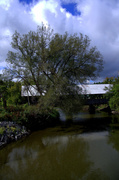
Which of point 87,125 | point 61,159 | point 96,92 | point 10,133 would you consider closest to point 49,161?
point 61,159

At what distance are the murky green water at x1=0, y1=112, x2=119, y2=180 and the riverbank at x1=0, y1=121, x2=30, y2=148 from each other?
0.49 metres

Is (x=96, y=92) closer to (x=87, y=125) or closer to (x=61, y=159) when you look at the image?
(x=87, y=125)

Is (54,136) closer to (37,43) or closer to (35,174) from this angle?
(35,174)

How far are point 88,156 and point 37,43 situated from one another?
37.8ft

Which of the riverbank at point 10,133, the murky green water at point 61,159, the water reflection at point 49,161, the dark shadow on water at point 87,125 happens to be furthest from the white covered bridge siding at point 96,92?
the water reflection at point 49,161

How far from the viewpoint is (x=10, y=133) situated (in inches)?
366

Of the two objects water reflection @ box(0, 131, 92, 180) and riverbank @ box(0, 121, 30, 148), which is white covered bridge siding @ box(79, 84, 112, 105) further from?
water reflection @ box(0, 131, 92, 180)

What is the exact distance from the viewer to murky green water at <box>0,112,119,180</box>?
5.16 meters

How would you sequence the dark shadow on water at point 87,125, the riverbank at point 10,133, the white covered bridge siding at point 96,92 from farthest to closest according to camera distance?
the white covered bridge siding at point 96,92, the dark shadow on water at point 87,125, the riverbank at point 10,133

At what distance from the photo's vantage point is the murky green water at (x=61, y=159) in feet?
16.9

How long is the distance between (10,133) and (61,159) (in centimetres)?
432

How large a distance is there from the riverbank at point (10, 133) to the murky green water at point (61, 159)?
1.59ft

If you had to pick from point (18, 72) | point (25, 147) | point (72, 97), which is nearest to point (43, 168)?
point (25, 147)

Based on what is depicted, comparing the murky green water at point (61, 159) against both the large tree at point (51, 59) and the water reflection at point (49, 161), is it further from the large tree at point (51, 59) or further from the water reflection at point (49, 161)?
the large tree at point (51, 59)
